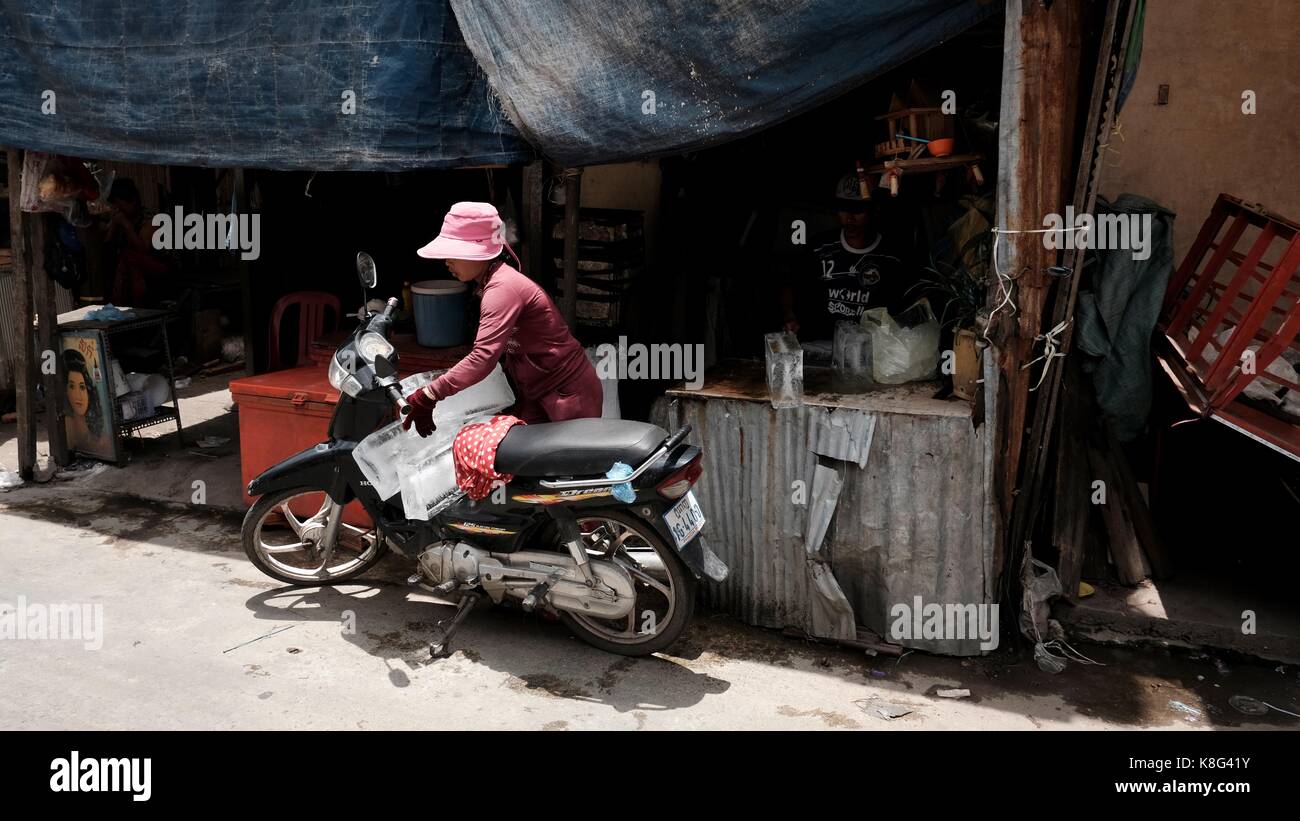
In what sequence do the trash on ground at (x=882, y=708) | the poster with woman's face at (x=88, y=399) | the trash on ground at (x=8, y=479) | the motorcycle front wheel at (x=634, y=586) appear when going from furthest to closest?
the poster with woman's face at (x=88, y=399), the trash on ground at (x=8, y=479), the motorcycle front wheel at (x=634, y=586), the trash on ground at (x=882, y=708)

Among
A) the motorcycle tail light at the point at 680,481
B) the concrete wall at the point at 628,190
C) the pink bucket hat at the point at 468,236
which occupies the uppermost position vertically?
the concrete wall at the point at 628,190

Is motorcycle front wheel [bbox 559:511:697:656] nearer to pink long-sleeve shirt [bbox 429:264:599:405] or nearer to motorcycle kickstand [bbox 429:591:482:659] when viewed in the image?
motorcycle kickstand [bbox 429:591:482:659]

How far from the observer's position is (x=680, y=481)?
4562mm

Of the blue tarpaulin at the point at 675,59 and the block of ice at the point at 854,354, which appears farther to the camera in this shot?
the block of ice at the point at 854,354

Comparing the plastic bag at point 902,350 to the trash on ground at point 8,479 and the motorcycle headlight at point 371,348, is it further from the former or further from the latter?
the trash on ground at point 8,479

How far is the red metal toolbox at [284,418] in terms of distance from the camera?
6.16 metres

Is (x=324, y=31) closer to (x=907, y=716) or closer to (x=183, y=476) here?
(x=183, y=476)

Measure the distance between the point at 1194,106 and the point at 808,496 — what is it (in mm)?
3455

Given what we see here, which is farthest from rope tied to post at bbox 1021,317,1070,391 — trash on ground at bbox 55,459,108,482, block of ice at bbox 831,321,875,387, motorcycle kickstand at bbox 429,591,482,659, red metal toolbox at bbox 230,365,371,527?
trash on ground at bbox 55,459,108,482

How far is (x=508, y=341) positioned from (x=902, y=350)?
2020 millimetres

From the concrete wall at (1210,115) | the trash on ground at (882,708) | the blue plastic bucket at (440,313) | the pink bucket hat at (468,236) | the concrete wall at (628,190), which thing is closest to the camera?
the trash on ground at (882,708)

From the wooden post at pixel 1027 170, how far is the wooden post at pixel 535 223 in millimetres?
2502

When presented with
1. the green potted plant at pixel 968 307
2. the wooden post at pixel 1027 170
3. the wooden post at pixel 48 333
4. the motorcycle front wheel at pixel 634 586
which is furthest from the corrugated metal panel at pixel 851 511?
the wooden post at pixel 48 333

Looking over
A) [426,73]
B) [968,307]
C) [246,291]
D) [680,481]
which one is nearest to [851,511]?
[680,481]
